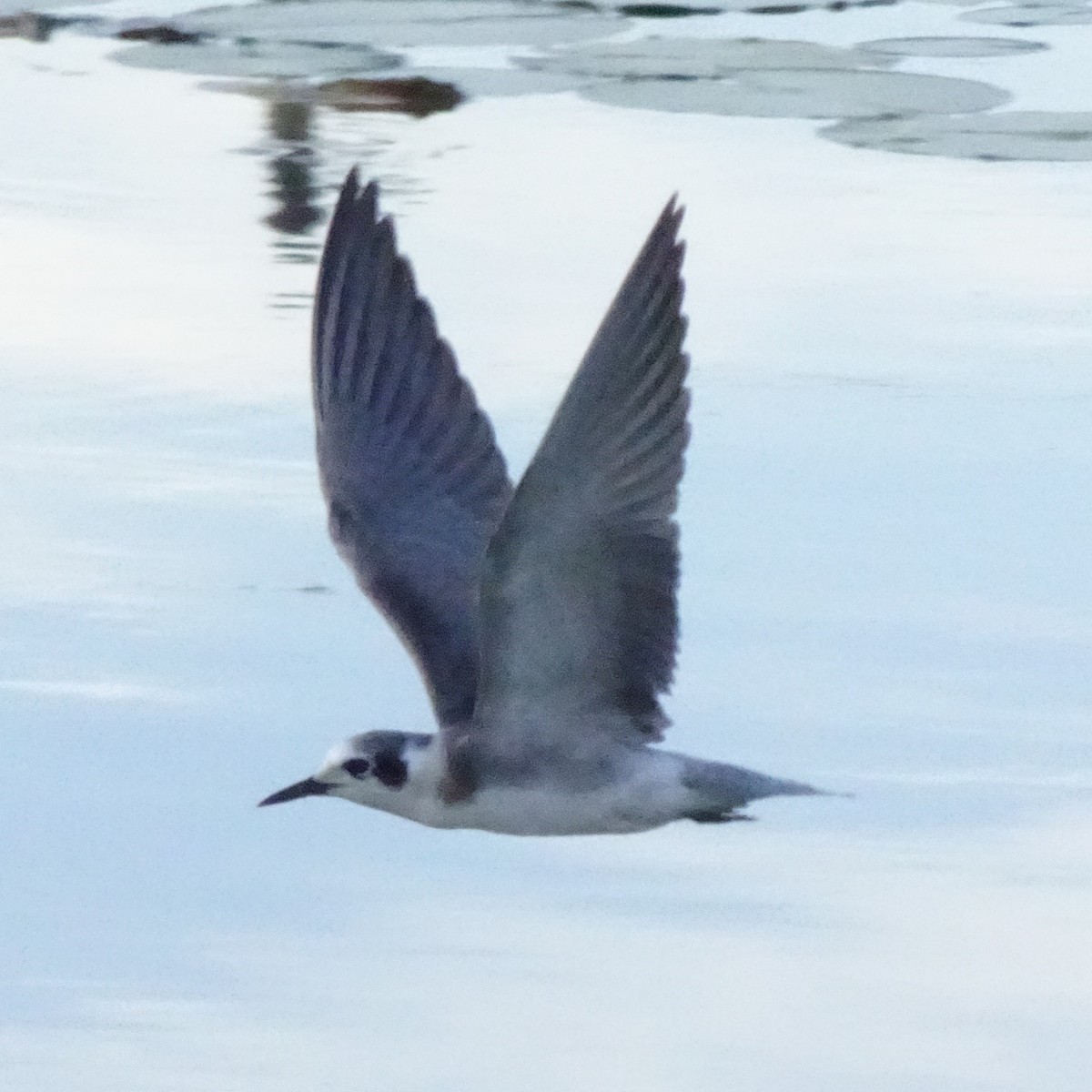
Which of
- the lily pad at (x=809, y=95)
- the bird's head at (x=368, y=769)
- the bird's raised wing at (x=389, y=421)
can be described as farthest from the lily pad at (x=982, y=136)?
the bird's head at (x=368, y=769)

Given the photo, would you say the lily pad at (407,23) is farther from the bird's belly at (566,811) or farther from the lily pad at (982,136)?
the bird's belly at (566,811)

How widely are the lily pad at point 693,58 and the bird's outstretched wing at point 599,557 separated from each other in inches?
145

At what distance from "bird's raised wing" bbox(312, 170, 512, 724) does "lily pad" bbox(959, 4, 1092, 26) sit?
376 cm

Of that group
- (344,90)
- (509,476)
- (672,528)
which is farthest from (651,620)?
(344,90)

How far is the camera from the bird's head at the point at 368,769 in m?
4.29

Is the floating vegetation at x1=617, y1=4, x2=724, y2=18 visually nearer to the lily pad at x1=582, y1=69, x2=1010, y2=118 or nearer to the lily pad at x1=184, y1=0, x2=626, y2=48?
the lily pad at x1=184, y1=0, x2=626, y2=48

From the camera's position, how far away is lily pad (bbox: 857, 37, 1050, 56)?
787cm

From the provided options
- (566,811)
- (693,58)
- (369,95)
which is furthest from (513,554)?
(369,95)

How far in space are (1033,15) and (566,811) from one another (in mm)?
4612

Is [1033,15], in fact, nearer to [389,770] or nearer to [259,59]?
[259,59]

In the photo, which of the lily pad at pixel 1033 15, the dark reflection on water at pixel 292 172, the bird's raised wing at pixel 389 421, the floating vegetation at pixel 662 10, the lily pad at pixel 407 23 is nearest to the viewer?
the bird's raised wing at pixel 389 421

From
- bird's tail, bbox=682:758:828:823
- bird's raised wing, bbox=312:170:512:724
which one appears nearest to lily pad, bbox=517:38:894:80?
bird's raised wing, bbox=312:170:512:724

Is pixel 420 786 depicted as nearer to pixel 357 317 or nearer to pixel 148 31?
pixel 357 317

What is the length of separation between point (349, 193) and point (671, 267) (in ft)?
3.33
